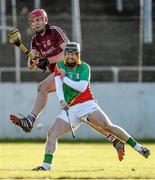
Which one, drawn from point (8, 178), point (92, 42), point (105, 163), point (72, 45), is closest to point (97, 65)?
point (92, 42)

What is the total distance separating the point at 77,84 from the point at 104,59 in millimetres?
12648

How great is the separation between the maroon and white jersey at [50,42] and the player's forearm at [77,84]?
166 cm

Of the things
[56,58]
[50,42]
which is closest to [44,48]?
[50,42]

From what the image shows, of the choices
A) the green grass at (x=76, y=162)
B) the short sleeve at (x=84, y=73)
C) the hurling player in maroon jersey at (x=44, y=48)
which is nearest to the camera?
the green grass at (x=76, y=162)

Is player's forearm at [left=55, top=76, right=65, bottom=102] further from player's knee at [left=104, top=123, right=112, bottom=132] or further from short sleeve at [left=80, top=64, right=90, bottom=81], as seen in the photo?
player's knee at [left=104, top=123, right=112, bottom=132]

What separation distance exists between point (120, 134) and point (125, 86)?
28.8 feet

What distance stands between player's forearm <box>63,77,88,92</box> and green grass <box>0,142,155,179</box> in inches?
45.5

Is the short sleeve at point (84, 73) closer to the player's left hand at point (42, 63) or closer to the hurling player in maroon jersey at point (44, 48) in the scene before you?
the hurling player in maroon jersey at point (44, 48)

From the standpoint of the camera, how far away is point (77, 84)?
12633 mm

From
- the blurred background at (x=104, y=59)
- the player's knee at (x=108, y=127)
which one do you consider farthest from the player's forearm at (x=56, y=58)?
the blurred background at (x=104, y=59)

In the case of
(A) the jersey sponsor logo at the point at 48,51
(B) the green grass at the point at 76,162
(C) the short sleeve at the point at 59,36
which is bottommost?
(B) the green grass at the point at 76,162

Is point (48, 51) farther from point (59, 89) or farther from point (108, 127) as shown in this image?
point (108, 127)

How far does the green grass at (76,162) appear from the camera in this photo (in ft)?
38.3

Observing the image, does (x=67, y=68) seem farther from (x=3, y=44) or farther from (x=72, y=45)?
(x=3, y=44)
